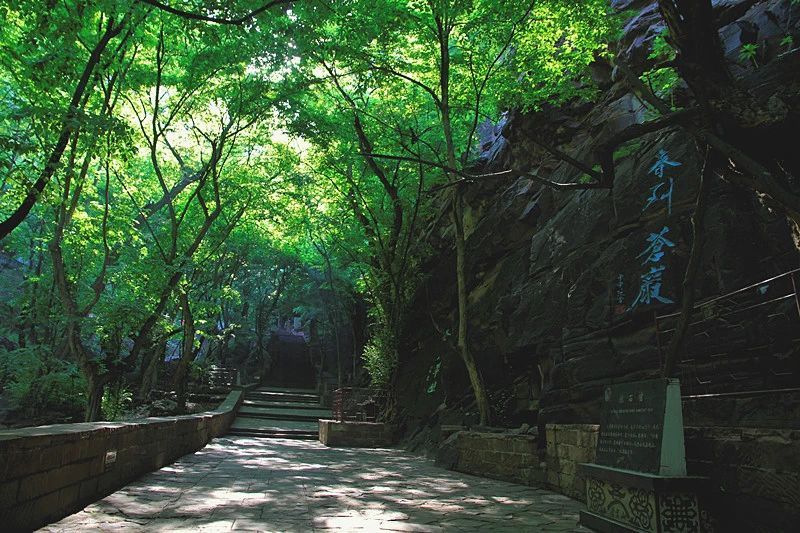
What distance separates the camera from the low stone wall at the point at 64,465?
3428mm

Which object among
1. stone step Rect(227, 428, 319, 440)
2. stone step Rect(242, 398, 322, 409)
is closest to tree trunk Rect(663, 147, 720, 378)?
stone step Rect(227, 428, 319, 440)

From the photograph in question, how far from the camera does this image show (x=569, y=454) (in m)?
6.29

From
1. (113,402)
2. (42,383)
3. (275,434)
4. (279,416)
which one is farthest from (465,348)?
(42,383)

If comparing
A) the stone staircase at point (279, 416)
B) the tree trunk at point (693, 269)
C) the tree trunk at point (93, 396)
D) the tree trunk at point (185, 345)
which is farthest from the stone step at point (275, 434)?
the tree trunk at point (693, 269)

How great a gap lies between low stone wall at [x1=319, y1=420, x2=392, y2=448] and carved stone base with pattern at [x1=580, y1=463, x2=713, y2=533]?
1024 cm

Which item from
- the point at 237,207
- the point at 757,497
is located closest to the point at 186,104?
the point at 237,207

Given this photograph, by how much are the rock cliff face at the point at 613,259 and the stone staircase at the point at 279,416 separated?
4973 mm

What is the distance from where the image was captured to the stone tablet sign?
380 centimetres

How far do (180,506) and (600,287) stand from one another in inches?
246

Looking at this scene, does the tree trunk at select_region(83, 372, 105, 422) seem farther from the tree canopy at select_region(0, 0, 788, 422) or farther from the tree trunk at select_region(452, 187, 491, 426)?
the tree trunk at select_region(452, 187, 491, 426)

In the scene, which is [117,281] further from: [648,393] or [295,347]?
[295,347]

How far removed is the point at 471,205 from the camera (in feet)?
53.3

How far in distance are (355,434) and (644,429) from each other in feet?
35.3

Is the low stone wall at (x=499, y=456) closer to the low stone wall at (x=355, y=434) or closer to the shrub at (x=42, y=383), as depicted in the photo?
the low stone wall at (x=355, y=434)
